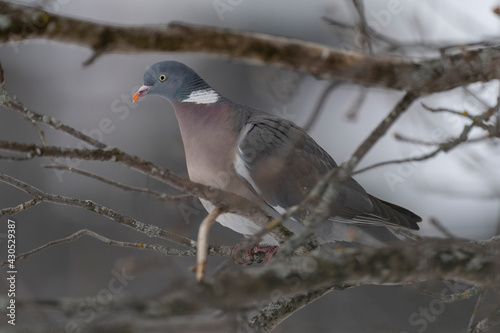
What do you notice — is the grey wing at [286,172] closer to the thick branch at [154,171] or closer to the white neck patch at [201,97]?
the white neck patch at [201,97]

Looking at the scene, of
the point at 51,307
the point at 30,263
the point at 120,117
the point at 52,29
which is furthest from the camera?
the point at 120,117

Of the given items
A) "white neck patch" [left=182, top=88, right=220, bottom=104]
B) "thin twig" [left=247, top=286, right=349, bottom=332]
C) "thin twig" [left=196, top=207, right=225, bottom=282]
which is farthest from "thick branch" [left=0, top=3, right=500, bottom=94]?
"white neck patch" [left=182, top=88, right=220, bottom=104]

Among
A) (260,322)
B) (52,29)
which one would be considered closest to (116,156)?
(52,29)

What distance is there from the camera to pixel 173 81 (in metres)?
2.39

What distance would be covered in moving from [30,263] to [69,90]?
1.76 m

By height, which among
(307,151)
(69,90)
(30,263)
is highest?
(69,90)

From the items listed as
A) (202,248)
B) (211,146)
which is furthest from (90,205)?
(211,146)

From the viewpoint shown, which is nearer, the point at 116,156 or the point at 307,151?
the point at 116,156

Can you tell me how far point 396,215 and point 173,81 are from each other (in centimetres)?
107

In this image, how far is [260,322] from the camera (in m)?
1.72

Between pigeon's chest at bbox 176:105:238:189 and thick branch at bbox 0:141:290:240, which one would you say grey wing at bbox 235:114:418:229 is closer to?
pigeon's chest at bbox 176:105:238:189

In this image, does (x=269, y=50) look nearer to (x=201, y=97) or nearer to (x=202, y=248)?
(x=202, y=248)

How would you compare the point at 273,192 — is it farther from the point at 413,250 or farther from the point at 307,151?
the point at 413,250

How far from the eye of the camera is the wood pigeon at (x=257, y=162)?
87.3 inches
